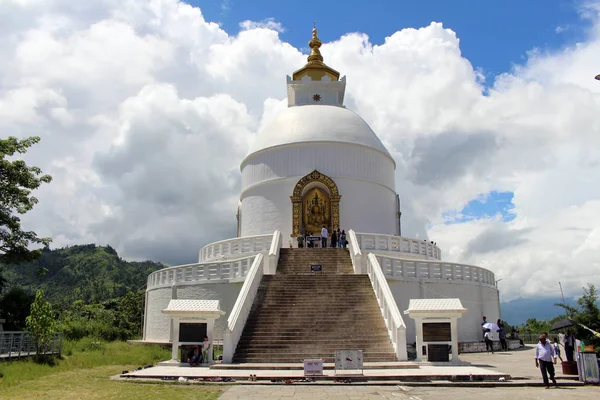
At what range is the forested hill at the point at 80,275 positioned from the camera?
67.7 metres

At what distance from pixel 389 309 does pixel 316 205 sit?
460 inches

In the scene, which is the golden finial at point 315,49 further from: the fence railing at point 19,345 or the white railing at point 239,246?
the fence railing at point 19,345

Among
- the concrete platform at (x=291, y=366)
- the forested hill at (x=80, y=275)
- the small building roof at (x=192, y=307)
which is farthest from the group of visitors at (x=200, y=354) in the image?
the forested hill at (x=80, y=275)

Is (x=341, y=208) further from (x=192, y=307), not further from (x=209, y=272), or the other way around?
(x=192, y=307)

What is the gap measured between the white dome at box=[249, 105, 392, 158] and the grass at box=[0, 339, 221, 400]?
529 inches

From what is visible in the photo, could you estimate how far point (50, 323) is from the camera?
1510 cm

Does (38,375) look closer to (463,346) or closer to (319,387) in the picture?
(319,387)

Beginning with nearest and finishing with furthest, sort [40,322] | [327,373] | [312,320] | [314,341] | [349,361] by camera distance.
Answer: [349,361] < [327,373] < [314,341] < [40,322] < [312,320]

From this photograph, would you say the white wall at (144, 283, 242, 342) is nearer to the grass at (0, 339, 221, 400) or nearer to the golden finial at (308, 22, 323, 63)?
the grass at (0, 339, 221, 400)

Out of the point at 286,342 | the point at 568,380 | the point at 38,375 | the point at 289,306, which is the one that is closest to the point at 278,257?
the point at 289,306

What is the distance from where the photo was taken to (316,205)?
26453mm

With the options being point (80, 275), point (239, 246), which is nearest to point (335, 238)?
point (239, 246)

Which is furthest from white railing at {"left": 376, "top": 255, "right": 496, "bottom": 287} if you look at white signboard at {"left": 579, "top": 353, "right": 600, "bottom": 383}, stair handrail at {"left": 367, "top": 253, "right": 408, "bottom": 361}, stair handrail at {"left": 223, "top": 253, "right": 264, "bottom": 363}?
white signboard at {"left": 579, "top": 353, "right": 600, "bottom": 383}

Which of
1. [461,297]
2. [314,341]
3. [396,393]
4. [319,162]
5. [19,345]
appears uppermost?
[319,162]
